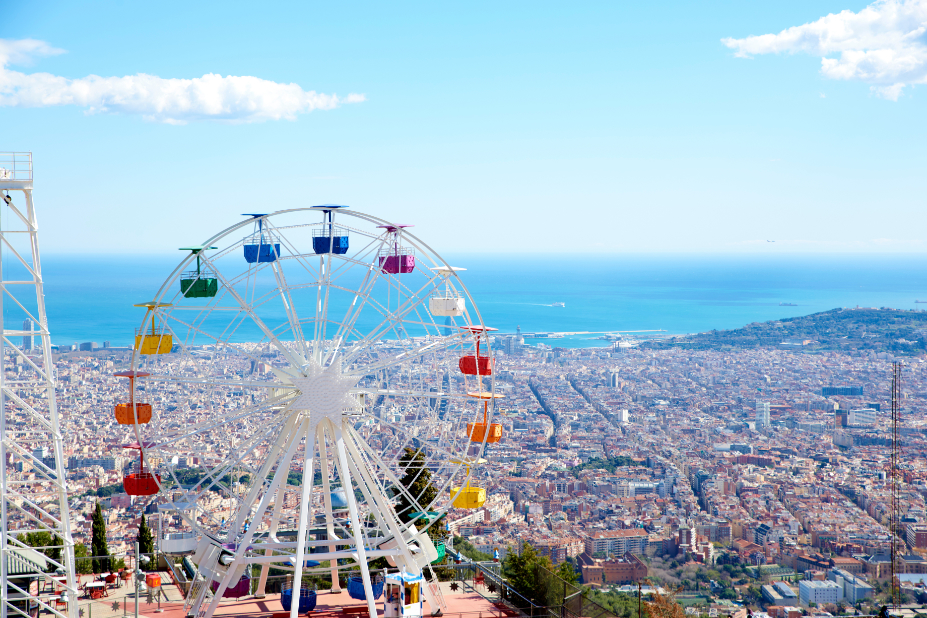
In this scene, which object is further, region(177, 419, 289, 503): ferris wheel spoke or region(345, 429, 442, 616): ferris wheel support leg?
region(345, 429, 442, 616): ferris wheel support leg

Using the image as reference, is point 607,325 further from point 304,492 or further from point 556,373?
point 304,492

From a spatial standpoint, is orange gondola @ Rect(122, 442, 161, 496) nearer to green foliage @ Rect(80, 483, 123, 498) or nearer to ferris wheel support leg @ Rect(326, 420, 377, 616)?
ferris wheel support leg @ Rect(326, 420, 377, 616)

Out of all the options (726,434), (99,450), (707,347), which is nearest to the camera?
(99,450)

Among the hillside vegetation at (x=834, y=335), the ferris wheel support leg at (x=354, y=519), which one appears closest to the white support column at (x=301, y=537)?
the ferris wheel support leg at (x=354, y=519)

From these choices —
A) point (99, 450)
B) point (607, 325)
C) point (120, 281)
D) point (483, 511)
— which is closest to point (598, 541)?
point (483, 511)

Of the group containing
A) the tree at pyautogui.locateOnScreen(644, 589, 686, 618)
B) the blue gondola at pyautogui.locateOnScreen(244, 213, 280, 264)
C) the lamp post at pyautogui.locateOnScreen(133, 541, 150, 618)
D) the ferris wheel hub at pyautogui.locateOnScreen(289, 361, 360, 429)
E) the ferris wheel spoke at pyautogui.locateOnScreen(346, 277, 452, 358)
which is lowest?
the tree at pyautogui.locateOnScreen(644, 589, 686, 618)

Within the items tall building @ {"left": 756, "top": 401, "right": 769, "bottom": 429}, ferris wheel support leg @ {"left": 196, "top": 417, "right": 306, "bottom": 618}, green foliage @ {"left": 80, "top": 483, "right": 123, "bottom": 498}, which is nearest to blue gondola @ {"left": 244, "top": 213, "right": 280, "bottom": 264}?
ferris wheel support leg @ {"left": 196, "top": 417, "right": 306, "bottom": 618}

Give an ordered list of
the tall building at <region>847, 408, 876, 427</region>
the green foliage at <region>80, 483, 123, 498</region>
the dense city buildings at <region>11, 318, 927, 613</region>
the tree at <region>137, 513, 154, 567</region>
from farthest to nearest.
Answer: the tall building at <region>847, 408, 876, 427</region> → the dense city buildings at <region>11, 318, 927, 613</region> → the green foliage at <region>80, 483, 123, 498</region> → the tree at <region>137, 513, 154, 567</region>
